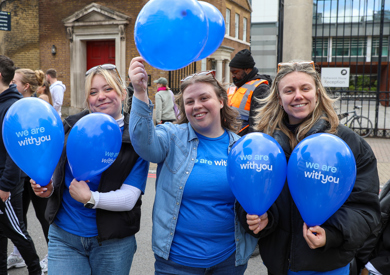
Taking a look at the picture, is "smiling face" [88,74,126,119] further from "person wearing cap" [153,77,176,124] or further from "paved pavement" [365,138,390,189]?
"person wearing cap" [153,77,176,124]

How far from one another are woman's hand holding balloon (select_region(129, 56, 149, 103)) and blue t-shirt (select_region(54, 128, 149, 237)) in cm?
47

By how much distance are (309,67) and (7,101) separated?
93.7 inches

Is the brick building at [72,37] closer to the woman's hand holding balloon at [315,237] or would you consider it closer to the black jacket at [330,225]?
the black jacket at [330,225]

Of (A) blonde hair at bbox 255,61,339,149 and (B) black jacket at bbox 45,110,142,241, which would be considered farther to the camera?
(B) black jacket at bbox 45,110,142,241

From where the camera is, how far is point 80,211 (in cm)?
203

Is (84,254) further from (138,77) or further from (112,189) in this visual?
(138,77)

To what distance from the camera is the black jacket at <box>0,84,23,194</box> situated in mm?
2797

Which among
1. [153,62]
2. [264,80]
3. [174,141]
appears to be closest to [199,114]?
[174,141]

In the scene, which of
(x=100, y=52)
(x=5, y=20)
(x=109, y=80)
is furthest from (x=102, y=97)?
(x=100, y=52)

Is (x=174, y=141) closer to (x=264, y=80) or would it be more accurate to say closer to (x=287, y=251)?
(x=287, y=251)

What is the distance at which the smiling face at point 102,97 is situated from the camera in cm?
206

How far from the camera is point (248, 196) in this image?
1702 millimetres

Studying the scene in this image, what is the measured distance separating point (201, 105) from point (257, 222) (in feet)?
2.24

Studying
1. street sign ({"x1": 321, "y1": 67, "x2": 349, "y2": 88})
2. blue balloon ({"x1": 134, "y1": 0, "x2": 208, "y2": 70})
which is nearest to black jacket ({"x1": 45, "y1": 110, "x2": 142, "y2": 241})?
blue balloon ({"x1": 134, "y1": 0, "x2": 208, "y2": 70})
